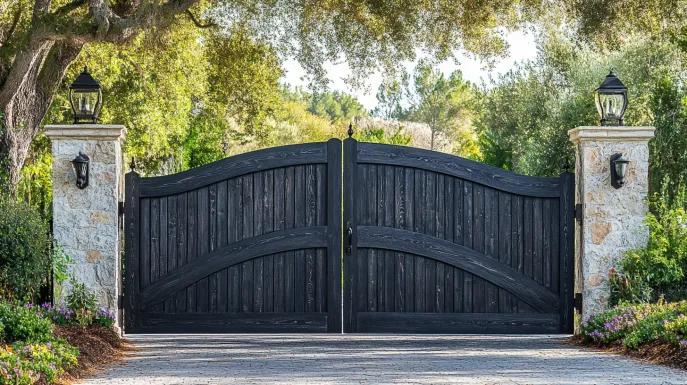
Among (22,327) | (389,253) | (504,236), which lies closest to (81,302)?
(22,327)

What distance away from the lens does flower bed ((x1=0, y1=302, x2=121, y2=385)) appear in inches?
256

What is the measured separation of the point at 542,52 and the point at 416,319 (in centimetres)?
1570

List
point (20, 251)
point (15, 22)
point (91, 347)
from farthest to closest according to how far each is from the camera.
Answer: point (15, 22) → point (20, 251) → point (91, 347)

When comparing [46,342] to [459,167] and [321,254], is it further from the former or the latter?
[459,167]

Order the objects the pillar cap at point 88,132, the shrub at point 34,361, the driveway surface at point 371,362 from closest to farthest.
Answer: the shrub at point 34,361 < the driveway surface at point 371,362 < the pillar cap at point 88,132

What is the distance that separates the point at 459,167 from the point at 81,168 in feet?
13.6

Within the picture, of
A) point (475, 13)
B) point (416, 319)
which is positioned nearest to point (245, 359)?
point (416, 319)

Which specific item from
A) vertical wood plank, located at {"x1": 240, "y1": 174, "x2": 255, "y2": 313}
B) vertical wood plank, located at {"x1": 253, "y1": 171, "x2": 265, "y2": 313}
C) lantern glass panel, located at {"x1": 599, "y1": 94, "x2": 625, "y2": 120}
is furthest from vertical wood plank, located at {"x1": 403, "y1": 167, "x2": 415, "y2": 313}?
lantern glass panel, located at {"x1": 599, "y1": 94, "x2": 625, "y2": 120}

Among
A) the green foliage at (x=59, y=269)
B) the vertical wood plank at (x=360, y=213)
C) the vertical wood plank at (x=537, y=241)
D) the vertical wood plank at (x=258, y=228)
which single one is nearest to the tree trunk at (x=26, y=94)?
the green foliage at (x=59, y=269)

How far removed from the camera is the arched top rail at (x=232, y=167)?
10062mm

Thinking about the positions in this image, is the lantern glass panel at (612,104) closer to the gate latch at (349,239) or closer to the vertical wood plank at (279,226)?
the gate latch at (349,239)

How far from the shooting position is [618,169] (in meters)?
9.97

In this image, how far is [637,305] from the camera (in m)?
9.56

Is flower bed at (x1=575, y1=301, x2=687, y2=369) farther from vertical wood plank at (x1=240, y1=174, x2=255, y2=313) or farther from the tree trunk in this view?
the tree trunk
